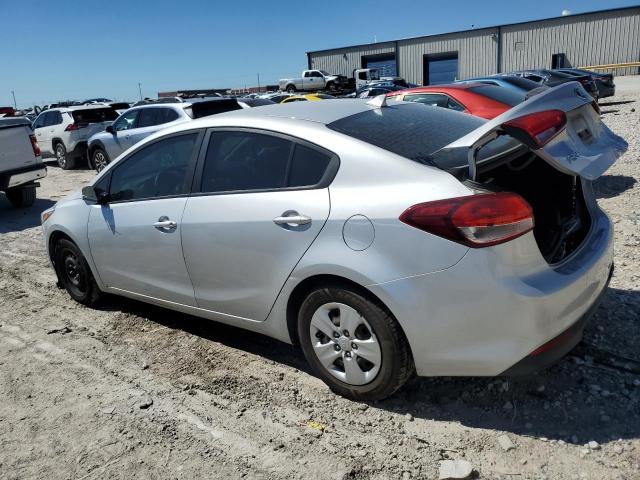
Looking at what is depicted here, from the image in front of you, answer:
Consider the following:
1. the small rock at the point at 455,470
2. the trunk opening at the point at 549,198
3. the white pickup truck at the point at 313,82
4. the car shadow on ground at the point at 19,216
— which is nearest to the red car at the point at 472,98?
the trunk opening at the point at 549,198

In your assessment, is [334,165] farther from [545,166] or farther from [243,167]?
[545,166]

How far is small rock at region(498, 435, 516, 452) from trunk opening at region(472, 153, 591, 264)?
3.26 feet

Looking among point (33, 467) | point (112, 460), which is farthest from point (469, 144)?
point (33, 467)

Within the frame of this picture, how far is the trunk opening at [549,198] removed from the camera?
3053 mm

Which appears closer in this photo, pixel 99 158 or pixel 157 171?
pixel 157 171

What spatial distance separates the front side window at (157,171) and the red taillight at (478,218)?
1821mm

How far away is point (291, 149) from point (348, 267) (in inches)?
33.2

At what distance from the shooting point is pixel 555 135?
257cm

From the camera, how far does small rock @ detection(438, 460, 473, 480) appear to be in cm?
247

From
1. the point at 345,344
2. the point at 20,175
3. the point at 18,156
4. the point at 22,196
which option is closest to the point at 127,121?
the point at 22,196

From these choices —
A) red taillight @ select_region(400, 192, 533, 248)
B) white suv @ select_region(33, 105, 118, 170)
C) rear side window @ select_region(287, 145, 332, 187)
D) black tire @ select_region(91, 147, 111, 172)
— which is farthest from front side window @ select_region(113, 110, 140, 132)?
red taillight @ select_region(400, 192, 533, 248)

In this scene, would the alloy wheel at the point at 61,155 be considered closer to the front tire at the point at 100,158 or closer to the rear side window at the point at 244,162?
the front tire at the point at 100,158

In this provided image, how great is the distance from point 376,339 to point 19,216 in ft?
30.0

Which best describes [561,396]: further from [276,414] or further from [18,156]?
[18,156]
